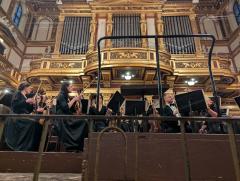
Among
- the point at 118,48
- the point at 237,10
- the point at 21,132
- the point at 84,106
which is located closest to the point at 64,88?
the point at 84,106

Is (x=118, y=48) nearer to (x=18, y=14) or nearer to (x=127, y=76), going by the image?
(x=127, y=76)

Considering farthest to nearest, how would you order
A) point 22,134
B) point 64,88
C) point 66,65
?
point 66,65
point 64,88
point 22,134

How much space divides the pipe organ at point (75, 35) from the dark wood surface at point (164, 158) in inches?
395

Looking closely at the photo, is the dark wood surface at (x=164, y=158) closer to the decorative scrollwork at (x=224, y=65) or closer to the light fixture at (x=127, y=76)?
the light fixture at (x=127, y=76)

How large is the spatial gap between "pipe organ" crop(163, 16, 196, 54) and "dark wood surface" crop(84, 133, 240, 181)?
9.66 meters

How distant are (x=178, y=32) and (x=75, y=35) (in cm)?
594

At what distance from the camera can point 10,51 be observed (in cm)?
1291

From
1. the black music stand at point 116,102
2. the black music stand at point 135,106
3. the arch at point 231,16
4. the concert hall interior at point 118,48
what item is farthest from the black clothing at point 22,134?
the arch at point 231,16

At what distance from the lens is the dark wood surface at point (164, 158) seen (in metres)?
2.63

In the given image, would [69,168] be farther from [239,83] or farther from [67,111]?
[239,83]

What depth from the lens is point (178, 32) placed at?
12656 millimetres

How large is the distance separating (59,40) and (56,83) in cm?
254

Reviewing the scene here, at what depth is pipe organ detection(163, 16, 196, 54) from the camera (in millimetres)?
11954

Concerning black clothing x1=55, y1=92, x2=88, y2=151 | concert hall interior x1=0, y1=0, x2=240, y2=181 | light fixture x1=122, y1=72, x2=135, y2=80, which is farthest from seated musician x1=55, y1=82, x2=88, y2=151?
light fixture x1=122, y1=72, x2=135, y2=80
